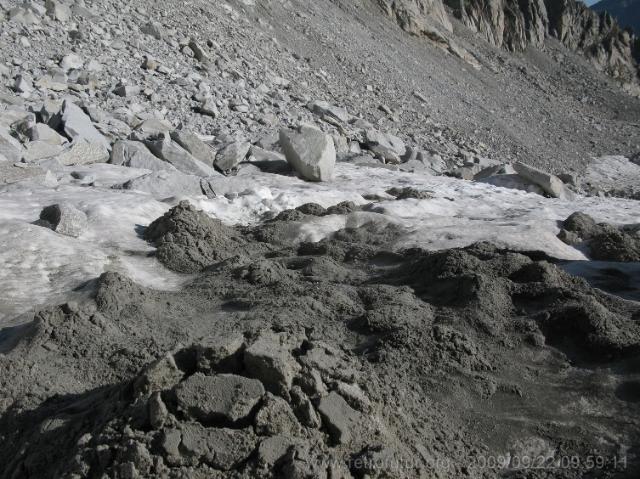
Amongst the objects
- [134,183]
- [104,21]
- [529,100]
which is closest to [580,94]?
[529,100]

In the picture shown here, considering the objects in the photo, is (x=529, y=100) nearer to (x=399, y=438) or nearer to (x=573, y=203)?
(x=573, y=203)

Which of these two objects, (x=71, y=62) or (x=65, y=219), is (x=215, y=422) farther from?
(x=71, y=62)

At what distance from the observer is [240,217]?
730cm

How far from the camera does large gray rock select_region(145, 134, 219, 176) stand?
8.59m

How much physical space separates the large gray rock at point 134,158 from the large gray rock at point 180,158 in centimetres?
16

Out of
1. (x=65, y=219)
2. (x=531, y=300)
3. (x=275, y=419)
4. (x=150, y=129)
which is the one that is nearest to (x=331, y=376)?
(x=275, y=419)

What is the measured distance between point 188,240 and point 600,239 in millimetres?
4156

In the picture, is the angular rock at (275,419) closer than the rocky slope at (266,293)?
Yes

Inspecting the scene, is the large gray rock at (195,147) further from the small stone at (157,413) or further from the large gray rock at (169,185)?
the small stone at (157,413)

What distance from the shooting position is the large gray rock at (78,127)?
849 centimetres

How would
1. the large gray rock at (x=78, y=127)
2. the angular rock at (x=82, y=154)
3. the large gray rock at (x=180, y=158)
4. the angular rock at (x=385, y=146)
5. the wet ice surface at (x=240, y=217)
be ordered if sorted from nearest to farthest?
the wet ice surface at (x=240, y=217) < the angular rock at (x=82, y=154) < the large gray rock at (x=78, y=127) < the large gray rock at (x=180, y=158) < the angular rock at (x=385, y=146)

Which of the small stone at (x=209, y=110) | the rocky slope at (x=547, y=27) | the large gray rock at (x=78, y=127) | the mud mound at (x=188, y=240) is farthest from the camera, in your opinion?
the rocky slope at (x=547, y=27)

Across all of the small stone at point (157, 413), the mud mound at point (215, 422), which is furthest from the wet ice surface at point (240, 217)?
the small stone at point (157, 413)

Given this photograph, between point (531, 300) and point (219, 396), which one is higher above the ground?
point (531, 300)
